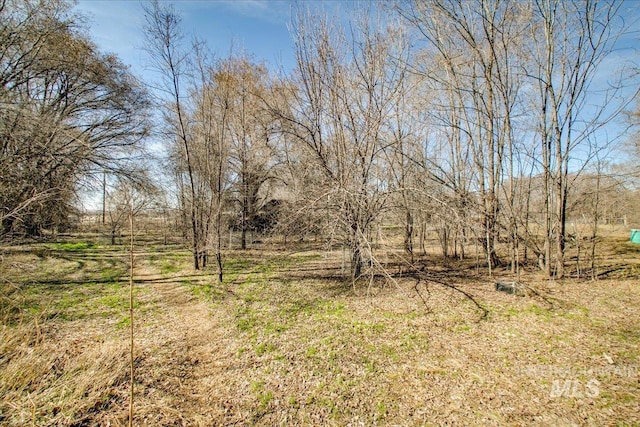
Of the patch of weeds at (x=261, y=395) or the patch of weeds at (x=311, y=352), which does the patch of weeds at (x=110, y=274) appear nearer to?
the patch of weeds at (x=261, y=395)

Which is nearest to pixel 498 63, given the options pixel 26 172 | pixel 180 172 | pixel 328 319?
pixel 328 319

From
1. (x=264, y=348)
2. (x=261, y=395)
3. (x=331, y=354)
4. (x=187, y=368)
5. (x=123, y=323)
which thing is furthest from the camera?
(x=123, y=323)

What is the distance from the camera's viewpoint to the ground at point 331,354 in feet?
8.84

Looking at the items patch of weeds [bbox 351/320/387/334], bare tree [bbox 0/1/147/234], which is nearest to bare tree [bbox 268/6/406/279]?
patch of weeds [bbox 351/320/387/334]

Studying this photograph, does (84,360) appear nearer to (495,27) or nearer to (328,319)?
(328,319)

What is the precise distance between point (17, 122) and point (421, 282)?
11.0 m

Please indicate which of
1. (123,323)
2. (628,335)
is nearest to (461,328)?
(628,335)

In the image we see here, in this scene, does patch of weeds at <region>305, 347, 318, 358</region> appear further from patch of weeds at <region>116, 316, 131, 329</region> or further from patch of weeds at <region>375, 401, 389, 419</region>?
patch of weeds at <region>116, 316, 131, 329</region>

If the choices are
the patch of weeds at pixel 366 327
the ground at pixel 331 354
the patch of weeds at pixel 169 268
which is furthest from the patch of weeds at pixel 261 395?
the patch of weeds at pixel 169 268

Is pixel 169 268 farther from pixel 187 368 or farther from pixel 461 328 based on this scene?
pixel 461 328

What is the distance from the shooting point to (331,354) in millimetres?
3754

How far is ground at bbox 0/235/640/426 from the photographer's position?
2.70 m

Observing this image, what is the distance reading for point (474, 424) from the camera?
8.15 ft

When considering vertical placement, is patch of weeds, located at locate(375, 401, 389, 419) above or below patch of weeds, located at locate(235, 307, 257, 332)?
below
